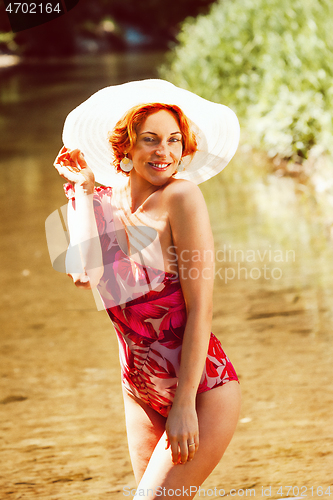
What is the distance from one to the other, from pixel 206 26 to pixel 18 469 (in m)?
11.8

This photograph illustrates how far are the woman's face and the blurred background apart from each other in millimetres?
1673

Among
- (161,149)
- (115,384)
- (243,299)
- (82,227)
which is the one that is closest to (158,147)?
(161,149)

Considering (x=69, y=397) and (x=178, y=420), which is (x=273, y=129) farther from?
(x=178, y=420)

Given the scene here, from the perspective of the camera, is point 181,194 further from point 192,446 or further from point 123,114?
point 192,446

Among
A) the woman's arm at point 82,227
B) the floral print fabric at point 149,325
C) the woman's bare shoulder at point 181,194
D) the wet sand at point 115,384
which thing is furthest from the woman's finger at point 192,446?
the wet sand at point 115,384

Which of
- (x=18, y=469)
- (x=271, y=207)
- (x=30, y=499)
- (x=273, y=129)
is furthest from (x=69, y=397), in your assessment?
(x=273, y=129)

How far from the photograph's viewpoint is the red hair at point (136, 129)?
6.39 ft

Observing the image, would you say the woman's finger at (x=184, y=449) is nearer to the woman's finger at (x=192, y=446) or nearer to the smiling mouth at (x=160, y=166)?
the woman's finger at (x=192, y=446)

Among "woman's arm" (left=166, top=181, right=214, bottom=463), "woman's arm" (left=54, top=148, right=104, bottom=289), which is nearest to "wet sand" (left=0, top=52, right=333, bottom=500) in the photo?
"woman's arm" (left=166, top=181, right=214, bottom=463)

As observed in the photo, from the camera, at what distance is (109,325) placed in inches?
193

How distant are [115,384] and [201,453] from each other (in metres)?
2.20

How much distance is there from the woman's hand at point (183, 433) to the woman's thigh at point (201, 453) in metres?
0.05

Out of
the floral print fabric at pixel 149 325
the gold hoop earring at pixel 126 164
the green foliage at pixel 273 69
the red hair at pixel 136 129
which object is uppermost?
the green foliage at pixel 273 69

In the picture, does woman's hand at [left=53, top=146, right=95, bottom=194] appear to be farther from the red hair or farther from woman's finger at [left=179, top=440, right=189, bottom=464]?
woman's finger at [left=179, top=440, right=189, bottom=464]
